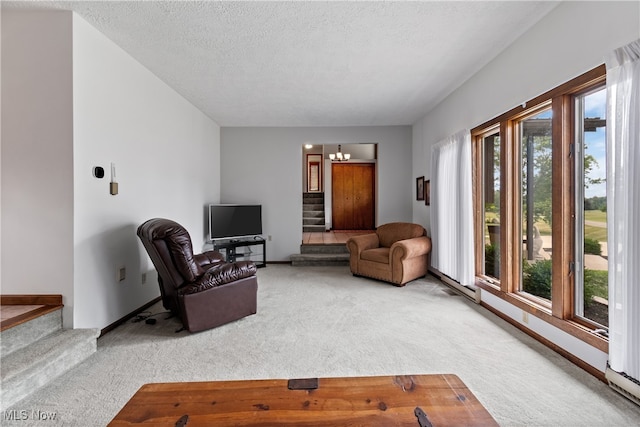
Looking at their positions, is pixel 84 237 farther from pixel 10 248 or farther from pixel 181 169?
pixel 181 169

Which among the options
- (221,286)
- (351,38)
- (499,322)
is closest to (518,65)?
(351,38)

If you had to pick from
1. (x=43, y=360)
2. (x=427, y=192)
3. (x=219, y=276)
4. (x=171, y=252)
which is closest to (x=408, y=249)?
(x=427, y=192)

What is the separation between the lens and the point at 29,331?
7.22 ft

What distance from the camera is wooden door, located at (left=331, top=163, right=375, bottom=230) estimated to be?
31.2 ft

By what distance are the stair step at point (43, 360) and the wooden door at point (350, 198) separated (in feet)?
24.9

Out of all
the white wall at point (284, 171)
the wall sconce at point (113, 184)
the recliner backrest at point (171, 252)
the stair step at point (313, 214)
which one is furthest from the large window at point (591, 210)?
the stair step at point (313, 214)

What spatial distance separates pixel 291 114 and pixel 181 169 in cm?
211

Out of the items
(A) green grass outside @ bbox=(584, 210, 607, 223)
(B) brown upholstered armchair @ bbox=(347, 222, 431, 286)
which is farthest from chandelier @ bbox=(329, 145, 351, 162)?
(A) green grass outside @ bbox=(584, 210, 607, 223)

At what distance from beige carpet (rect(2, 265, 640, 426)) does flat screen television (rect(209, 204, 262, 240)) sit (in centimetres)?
215

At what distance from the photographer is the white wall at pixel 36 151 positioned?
7.97ft

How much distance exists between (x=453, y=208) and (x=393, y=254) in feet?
3.56

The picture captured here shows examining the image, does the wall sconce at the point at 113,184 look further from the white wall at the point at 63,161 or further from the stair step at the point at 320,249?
the stair step at the point at 320,249

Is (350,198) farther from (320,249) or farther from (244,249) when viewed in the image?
(244,249)

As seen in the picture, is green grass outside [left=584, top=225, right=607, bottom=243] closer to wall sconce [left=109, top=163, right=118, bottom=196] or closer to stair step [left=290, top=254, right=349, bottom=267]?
stair step [left=290, top=254, right=349, bottom=267]
